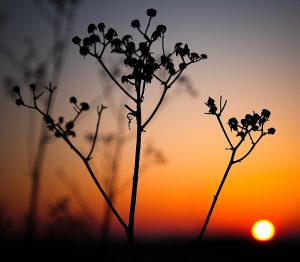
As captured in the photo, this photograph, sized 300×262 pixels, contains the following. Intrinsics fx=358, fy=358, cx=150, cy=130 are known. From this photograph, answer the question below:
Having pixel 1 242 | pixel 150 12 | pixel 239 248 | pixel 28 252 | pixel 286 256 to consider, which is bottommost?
pixel 28 252

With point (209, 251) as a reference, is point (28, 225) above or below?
below

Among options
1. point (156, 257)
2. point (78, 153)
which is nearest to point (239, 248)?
point (156, 257)

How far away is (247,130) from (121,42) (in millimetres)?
2357

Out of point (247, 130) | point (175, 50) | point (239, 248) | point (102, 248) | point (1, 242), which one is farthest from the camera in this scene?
point (239, 248)

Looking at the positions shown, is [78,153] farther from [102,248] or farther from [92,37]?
[102,248]

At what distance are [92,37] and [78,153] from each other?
5.52 feet

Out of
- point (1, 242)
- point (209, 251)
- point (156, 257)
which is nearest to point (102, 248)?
point (1, 242)

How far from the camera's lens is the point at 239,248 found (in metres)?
51.5

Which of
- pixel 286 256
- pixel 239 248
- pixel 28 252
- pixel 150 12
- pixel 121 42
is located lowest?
pixel 28 252

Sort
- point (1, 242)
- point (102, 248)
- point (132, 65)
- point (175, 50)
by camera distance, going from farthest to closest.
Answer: point (1, 242)
point (102, 248)
point (175, 50)
point (132, 65)

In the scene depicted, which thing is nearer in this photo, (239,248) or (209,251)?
(209,251)

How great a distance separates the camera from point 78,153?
13.9ft

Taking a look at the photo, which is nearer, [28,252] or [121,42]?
[121,42]

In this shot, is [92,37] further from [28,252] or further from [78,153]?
[28,252]
